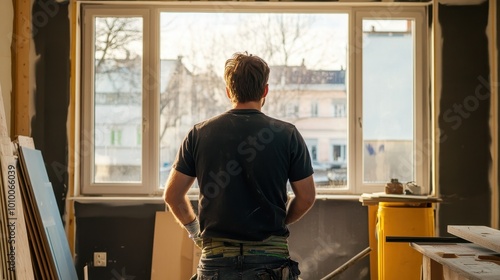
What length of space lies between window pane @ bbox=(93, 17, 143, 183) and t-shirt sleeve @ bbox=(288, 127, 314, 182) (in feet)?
9.47

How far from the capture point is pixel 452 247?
8.70 ft

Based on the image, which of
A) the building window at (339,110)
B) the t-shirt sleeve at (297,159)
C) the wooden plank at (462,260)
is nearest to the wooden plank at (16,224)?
the t-shirt sleeve at (297,159)

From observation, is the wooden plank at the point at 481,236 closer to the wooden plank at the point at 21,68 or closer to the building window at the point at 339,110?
the building window at the point at 339,110

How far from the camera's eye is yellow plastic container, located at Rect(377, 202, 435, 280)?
4016 mm

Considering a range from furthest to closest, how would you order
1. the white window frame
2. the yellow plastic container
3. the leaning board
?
the white window frame
the yellow plastic container
the leaning board

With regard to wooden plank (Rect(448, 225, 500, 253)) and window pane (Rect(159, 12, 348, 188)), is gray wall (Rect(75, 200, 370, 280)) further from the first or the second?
wooden plank (Rect(448, 225, 500, 253))

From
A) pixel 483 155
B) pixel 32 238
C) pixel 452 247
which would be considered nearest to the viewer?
pixel 452 247

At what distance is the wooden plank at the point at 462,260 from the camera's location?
6.67 ft

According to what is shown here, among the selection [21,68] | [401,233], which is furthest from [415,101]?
[21,68]

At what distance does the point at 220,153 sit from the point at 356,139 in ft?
9.51

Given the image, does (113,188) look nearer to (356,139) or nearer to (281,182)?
(356,139)

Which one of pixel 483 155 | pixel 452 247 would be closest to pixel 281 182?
pixel 452 247

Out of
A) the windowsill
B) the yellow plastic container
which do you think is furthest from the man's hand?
the windowsill

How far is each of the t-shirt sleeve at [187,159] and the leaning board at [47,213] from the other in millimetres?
1941
